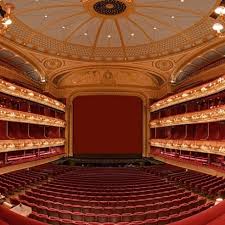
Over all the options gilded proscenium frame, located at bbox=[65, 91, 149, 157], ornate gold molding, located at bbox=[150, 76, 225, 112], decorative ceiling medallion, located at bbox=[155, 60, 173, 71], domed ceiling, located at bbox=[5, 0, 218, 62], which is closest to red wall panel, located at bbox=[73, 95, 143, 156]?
gilded proscenium frame, located at bbox=[65, 91, 149, 157]

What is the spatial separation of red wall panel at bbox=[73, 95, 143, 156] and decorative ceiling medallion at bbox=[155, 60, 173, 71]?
15.2 feet

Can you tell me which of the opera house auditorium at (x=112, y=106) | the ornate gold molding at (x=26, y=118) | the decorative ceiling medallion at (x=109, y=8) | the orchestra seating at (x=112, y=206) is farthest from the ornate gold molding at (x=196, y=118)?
the ornate gold molding at (x=26, y=118)

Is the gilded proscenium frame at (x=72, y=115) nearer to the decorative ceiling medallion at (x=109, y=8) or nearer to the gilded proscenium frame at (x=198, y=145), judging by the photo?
the gilded proscenium frame at (x=198, y=145)

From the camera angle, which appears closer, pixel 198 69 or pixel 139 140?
pixel 198 69

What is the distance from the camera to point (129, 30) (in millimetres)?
16172

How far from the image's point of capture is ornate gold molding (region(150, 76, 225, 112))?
1321 cm

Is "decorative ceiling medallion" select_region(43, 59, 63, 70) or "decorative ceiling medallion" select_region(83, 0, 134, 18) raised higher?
"decorative ceiling medallion" select_region(83, 0, 134, 18)

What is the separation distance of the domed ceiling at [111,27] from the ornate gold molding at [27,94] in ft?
8.10

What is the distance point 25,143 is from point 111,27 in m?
8.45

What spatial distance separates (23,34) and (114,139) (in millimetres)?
11206

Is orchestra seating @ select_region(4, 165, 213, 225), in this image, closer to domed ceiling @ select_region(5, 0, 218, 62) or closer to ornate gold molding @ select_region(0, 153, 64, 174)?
ornate gold molding @ select_region(0, 153, 64, 174)

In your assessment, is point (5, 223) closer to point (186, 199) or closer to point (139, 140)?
point (186, 199)

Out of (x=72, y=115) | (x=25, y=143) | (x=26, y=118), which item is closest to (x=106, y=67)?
(x=72, y=115)

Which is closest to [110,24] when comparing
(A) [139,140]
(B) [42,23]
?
(B) [42,23]
